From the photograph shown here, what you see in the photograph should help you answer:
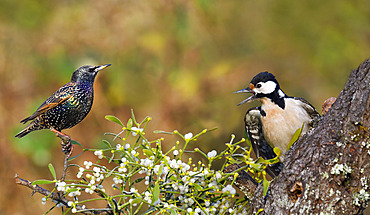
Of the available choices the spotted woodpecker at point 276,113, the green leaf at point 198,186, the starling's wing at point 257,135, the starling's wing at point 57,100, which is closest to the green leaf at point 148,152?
the green leaf at point 198,186

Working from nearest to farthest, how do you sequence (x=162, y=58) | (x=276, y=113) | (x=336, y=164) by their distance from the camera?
1. (x=336, y=164)
2. (x=276, y=113)
3. (x=162, y=58)

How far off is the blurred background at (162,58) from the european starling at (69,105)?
1849 millimetres

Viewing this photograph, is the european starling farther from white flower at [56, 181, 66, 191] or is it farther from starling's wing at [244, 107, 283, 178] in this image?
starling's wing at [244, 107, 283, 178]

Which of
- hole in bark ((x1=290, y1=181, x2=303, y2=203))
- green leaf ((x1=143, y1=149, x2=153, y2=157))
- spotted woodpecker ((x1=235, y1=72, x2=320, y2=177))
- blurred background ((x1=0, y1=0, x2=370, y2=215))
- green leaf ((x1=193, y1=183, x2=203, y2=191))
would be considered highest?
blurred background ((x1=0, y1=0, x2=370, y2=215))

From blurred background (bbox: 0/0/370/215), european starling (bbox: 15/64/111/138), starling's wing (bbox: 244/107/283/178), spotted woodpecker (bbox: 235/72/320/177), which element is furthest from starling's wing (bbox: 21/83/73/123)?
blurred background (bbox: 0/0/370/215)

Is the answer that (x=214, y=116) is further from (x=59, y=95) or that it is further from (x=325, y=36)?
(x=59, y=95)

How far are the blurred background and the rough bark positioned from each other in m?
2.00

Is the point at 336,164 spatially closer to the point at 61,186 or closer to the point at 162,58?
the point at 61,186

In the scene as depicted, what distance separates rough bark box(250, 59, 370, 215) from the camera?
107 centimetres

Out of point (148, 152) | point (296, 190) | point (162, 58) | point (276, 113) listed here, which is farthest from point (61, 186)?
point (162, 58)

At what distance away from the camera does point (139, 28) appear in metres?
3.45

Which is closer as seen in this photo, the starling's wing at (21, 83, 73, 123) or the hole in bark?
the hole in bark

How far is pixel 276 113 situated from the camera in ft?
5.84

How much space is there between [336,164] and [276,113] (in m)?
0.72
